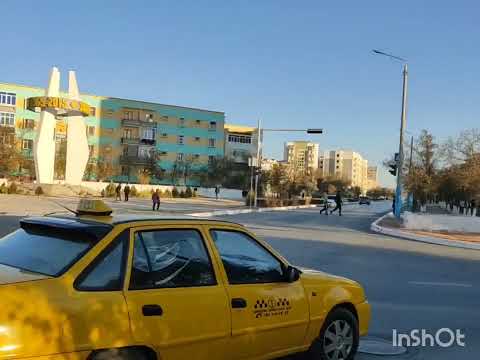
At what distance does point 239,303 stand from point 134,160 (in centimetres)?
9046

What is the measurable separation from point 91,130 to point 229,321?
93310 mm

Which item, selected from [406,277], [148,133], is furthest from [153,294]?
[148,133]

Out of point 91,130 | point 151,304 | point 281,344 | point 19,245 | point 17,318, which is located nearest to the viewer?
point 17,318

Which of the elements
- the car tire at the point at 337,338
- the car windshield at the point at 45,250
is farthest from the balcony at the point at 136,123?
the car windshield at the point at 45,250

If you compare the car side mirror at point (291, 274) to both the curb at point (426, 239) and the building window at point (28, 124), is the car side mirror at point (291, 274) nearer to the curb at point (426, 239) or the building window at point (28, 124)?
the curb at point (426, 239)

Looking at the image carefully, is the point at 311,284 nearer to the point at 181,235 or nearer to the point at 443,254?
the point at 181,235

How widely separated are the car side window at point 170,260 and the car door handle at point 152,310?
6.0 inches

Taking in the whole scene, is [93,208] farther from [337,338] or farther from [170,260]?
[337,338]

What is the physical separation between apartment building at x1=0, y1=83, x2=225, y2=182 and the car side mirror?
8529cm

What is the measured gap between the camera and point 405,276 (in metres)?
12.1

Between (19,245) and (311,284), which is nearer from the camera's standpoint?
(19,245)

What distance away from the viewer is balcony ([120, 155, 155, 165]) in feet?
303

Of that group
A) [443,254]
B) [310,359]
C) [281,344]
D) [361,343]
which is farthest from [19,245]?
[443,254]

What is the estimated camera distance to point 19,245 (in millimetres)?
4195
